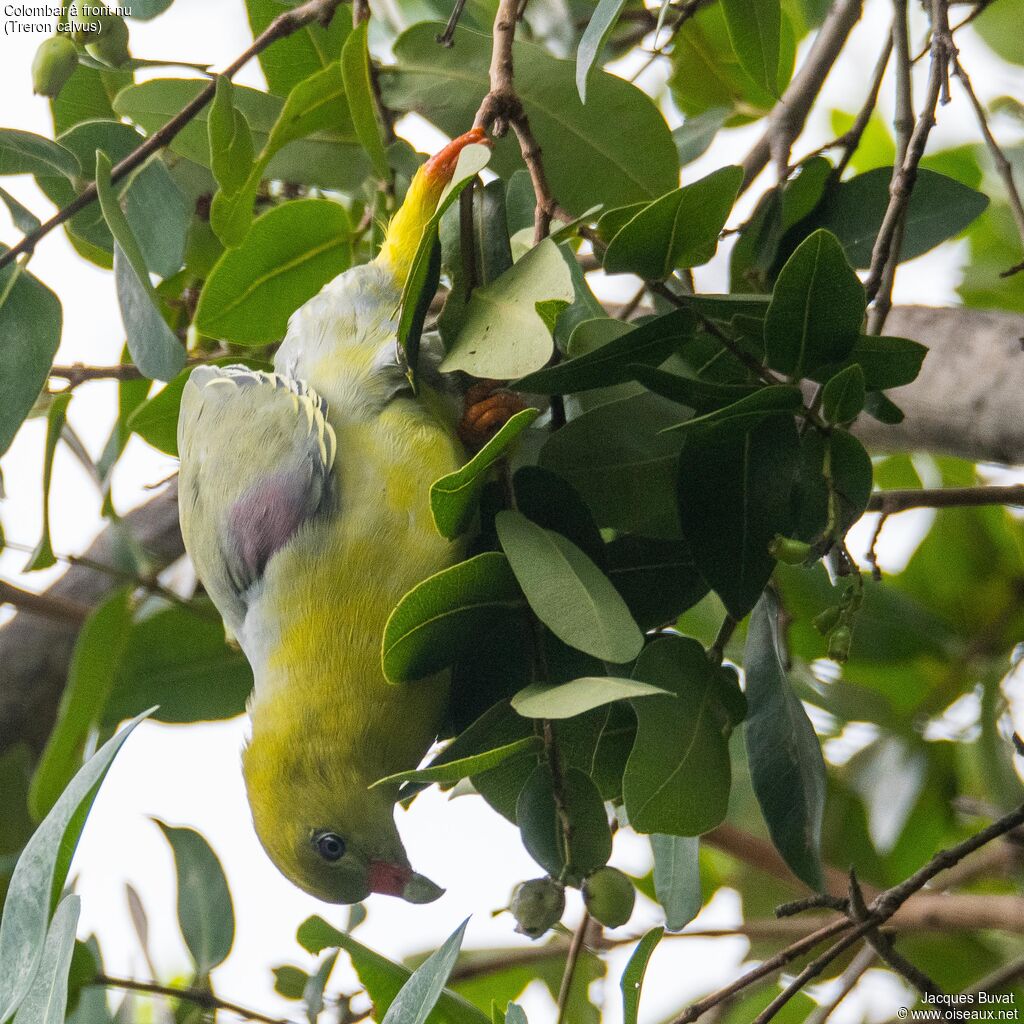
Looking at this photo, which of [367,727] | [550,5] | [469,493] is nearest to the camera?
[469,493]

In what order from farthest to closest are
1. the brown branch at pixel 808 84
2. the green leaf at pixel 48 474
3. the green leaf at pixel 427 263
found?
the brown branch at pixel 808 84
the green leaf at pixel 48 474
the green leaf at pixel 427 263

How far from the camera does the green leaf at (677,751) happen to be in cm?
106

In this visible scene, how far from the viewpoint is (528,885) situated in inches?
45.4

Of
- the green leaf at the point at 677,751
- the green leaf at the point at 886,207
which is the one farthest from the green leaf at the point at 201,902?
the green leaf at the point at 886,207

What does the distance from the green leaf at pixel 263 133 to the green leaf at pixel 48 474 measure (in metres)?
0.39

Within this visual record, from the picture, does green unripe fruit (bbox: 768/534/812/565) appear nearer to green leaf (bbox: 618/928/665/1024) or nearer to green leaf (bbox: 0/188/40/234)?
green leaf (bbox: 618/928/665/1024)

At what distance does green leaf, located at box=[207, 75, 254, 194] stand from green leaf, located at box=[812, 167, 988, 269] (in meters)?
0.73

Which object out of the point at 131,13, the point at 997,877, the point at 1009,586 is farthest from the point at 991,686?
the point at 131,13

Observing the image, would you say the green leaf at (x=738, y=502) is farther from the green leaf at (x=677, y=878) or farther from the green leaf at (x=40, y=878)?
the green leaf at (x=40, y=878)

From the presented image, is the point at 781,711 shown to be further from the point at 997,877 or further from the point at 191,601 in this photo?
the point at 997,877

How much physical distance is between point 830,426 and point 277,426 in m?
0.71

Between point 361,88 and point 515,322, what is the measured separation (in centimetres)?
52

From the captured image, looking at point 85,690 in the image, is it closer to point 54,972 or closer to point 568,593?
point 54,972

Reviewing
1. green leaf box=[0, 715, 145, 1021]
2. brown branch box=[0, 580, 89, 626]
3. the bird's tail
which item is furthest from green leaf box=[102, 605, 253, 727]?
green leaf box=[0, 715, 145, 1021]
